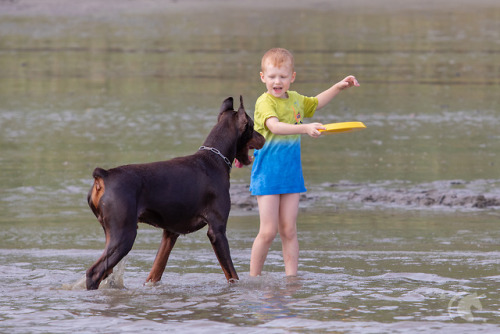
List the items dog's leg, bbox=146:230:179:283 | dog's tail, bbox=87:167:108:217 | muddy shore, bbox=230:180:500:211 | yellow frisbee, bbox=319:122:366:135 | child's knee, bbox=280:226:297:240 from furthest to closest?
muddy shore, bbox=230:180:500:211 → child's knee, bbox=280:226:297:240 → dog's leg, bbox=146:230:179:283 → yellow frisbee, bbox=319:122:366:135 → dog's tail, bbox=87:167:108:217

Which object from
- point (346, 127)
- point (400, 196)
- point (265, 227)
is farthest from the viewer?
point (400, 196)

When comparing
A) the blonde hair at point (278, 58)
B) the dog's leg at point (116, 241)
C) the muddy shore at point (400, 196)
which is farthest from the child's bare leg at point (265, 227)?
the muddy shore at point (400, 196)

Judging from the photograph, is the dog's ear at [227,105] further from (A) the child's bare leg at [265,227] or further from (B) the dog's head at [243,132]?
(A) the child's bare leg at [265,227]

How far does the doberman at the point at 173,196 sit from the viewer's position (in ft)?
22.4

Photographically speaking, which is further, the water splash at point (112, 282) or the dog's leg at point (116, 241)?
the water splash at point (112, 282)

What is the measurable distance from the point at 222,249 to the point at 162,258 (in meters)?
0.49

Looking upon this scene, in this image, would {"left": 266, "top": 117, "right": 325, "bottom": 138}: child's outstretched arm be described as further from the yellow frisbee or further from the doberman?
the doberman

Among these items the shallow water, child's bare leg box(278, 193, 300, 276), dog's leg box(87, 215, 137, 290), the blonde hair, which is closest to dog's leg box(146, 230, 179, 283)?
the shallow water

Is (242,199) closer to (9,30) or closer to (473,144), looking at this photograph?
(473,144)

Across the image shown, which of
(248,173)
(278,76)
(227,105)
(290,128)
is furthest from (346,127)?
(248,173)

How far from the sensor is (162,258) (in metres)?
7.48

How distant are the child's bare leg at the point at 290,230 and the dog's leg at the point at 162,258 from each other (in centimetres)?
87

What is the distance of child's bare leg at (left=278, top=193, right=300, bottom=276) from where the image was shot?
25.5 ft

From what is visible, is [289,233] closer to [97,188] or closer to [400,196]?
[97,188]
